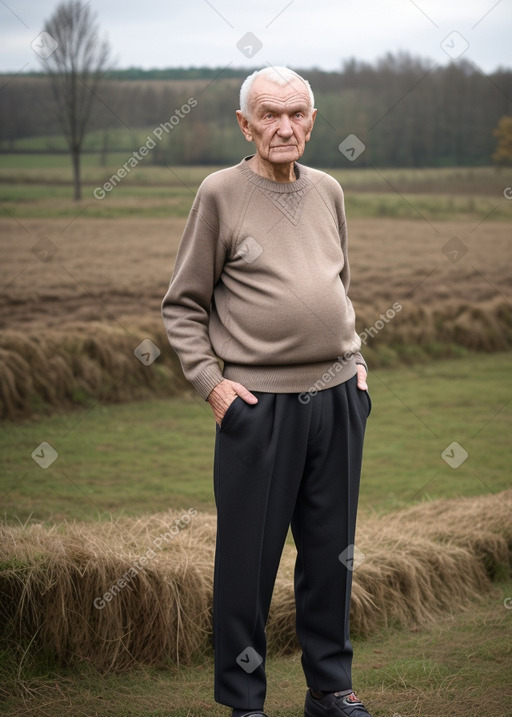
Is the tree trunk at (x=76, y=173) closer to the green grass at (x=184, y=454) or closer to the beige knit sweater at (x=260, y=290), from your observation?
the green grass at (x=184, y=454)

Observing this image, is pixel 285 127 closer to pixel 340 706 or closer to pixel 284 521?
pixel 284 521

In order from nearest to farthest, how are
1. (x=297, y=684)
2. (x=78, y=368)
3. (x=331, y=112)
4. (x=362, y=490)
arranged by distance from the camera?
1. (x=297, y=684)
2. (x=362, y=490)
3. (x=78, y=368)
4. (x=331, y=112)

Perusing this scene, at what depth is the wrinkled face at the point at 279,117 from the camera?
1910mm

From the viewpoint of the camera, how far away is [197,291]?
1996 mm

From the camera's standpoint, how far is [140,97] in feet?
24.2

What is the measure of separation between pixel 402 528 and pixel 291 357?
1.71m

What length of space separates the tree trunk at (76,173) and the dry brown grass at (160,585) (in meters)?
4.56

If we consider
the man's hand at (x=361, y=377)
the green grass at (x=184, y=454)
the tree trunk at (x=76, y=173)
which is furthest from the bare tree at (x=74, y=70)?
the man's hand at (x=361, y=377)

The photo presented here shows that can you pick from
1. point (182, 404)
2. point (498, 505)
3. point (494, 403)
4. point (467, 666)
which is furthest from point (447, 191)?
point (467, 666)

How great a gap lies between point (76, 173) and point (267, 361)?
570 centimetres

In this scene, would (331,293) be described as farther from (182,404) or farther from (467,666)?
(182,404)

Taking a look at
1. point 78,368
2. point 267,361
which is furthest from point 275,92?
point 78,368

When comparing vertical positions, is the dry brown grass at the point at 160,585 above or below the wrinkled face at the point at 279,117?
below

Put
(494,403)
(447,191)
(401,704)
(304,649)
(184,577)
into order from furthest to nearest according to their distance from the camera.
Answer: (447,191) → (494,403) → (184,577) → (401,704) → (304,649)
